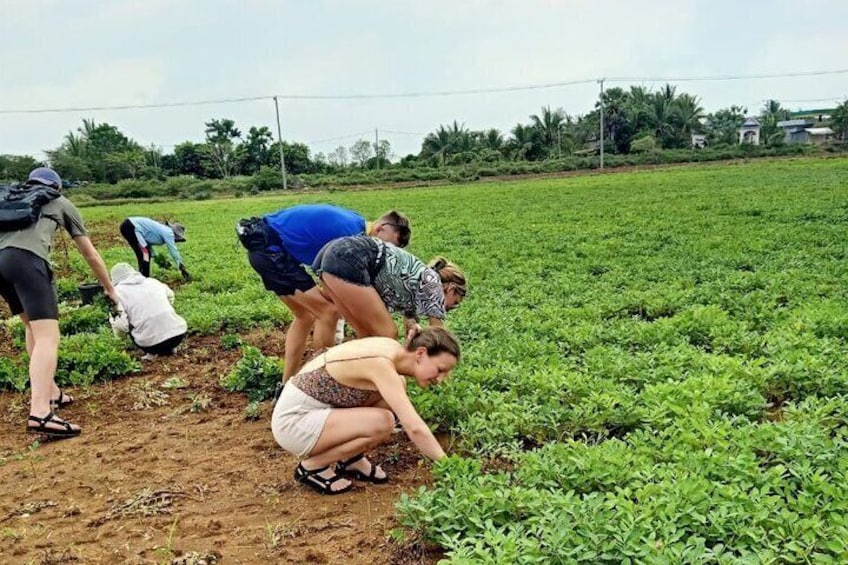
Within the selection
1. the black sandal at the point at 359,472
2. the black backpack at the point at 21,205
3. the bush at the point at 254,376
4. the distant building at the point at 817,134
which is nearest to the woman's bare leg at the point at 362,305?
the black sandal at the point at 359,472

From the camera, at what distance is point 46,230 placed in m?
5.23

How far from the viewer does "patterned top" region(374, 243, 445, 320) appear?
14.5 feet

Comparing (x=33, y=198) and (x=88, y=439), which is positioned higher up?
(x=33, y=198)

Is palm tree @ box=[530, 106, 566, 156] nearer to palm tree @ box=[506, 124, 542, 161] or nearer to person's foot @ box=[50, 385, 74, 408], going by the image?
palm tree @ box=[506, 124, 542, 161]

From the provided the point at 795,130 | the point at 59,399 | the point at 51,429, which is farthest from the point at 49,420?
the point at 795,130

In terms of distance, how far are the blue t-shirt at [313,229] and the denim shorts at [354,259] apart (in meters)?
0.41

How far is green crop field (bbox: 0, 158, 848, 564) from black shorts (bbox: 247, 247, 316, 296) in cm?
121

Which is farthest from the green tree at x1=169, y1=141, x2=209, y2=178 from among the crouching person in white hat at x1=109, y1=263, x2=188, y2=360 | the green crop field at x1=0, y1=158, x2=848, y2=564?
the crouching person in white hat at x1=109, y1=263, x2=188, y2=360

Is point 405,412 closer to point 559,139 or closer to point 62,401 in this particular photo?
point 62,401

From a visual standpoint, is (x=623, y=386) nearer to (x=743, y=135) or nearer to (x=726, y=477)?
(x=726, y=477)

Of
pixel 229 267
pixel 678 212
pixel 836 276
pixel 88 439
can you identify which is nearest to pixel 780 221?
pixel 678 212

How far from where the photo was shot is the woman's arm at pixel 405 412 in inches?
137

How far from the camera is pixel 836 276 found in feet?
27.8

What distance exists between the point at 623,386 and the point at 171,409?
11.5 ft
